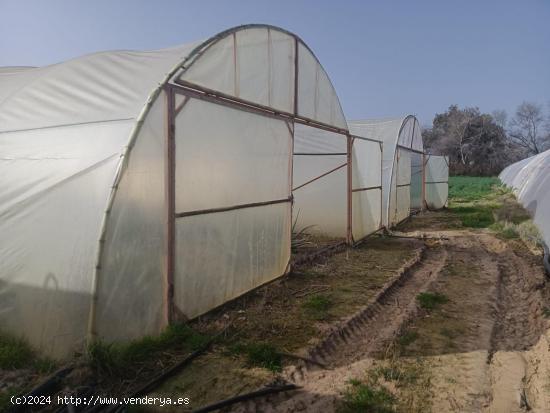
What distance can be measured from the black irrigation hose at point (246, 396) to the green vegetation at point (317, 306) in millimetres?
1718

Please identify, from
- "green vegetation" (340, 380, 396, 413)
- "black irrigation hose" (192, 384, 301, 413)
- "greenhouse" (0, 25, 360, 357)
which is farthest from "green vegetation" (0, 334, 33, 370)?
"green vegetation" (340, 380, 396, 413)

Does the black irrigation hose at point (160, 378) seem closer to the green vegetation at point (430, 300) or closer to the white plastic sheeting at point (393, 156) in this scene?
the green vegetation at point (430, 300)

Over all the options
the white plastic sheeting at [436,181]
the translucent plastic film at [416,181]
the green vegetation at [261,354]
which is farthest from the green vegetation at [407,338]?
the white plastic sheeting at [436,181]

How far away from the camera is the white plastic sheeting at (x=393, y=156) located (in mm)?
12117

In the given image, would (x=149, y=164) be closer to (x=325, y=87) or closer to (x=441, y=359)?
(x=441, y=359)

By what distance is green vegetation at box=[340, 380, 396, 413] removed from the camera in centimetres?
308

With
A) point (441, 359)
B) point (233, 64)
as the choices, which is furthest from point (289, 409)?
point (233, 64)

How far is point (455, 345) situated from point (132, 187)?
3.70 m

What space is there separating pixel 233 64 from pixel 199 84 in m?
0.80

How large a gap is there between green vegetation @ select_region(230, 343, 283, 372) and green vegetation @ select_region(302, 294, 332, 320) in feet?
3.69

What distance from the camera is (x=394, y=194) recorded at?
12.5 m

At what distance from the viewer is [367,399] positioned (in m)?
3.20

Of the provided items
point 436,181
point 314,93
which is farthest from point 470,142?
point 314,93

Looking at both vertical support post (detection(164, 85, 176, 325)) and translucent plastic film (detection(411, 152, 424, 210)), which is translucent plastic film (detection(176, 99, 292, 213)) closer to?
vertical support post (detection(164, 85, 176, 325))
